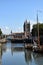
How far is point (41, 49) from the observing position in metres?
49.5

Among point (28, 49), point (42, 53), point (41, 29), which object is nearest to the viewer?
point (42, 53)

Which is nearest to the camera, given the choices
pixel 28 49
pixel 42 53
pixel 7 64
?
pixel 7 64

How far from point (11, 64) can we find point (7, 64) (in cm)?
68

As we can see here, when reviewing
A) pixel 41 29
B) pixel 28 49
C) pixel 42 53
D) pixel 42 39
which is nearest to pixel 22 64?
pixel 42 53

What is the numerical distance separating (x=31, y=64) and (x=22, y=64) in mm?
1377

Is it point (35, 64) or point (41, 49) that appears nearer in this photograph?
point (35, 64)

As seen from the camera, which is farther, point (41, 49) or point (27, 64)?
point (41, 49)

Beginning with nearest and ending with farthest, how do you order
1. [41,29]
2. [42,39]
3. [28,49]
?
[28,49], [42,39], [41,29]

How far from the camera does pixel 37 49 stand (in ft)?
167

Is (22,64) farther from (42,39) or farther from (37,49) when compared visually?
(42,39)

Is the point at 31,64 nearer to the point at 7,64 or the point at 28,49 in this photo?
the point at 7,64

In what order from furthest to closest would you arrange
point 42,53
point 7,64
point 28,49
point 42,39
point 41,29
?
point 41,29
point 42,39
point 28,49
point 42,53
point 7,64

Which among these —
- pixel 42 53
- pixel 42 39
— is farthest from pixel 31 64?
pixel 42 39

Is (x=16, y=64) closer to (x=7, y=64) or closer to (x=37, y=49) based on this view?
(x=7, y=64)
